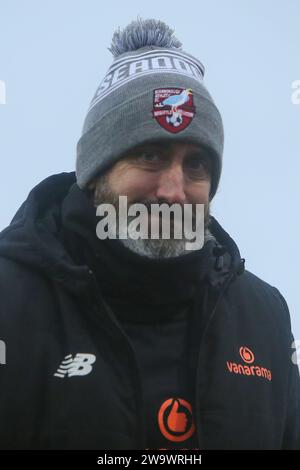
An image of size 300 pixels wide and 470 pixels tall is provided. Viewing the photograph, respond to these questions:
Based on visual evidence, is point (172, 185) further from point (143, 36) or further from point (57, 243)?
point (143, 36)

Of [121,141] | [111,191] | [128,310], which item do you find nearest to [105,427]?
[128,310]

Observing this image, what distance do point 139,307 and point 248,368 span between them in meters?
0.48

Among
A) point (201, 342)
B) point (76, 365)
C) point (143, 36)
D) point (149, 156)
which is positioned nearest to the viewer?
point (76, 365)

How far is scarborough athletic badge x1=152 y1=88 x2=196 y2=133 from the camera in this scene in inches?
106

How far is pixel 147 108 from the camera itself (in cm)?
276

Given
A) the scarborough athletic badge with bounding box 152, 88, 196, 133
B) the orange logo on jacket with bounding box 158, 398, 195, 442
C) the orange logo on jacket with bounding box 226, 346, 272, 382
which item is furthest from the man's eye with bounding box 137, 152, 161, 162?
the orange logo on jacket with bounding box 158, 398, 195, 442

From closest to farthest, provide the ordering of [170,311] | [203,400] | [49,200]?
[203,400], [170,311], [49,200]

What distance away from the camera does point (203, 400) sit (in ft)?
7.96

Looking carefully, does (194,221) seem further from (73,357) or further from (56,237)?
(73,357)

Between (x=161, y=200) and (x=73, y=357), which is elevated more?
(x=161, y=200)

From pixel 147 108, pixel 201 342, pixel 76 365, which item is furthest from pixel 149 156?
pixel 76 365

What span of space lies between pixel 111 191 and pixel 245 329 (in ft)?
2.55

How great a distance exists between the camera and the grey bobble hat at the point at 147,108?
8.89 feet

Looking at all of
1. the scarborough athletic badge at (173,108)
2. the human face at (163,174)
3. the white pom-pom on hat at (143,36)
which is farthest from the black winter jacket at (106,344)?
the white pom-pom on hat at (143,36)
